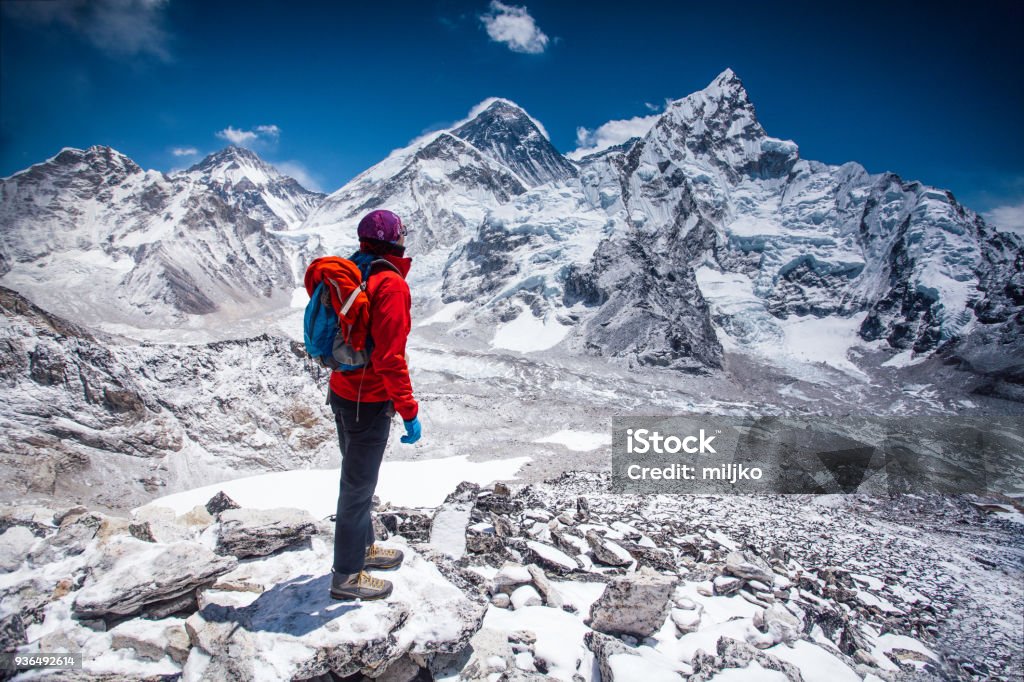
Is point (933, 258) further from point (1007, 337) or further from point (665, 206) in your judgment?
point (665, 206)

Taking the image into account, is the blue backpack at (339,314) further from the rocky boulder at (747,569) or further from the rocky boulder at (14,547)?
the rocky boulder at (747,569)

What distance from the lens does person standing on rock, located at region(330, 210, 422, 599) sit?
10.5 ft

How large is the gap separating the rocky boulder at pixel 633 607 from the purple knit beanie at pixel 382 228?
354cm

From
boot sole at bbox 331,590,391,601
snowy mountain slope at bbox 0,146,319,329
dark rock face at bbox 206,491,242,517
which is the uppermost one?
snowy mountain slope at bbox 0,146,319,329

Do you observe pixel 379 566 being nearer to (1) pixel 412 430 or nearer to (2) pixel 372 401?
(1) pixel 412 430

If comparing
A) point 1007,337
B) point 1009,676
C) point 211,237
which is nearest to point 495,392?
point 1009,676

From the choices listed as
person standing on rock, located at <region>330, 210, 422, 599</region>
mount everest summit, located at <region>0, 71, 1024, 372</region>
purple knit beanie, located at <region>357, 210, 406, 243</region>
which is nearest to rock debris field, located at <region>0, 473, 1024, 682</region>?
person standing on rock, located at <region>330, 210, 422, 599</region>

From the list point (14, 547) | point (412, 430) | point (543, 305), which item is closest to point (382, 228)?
point (412, 430)

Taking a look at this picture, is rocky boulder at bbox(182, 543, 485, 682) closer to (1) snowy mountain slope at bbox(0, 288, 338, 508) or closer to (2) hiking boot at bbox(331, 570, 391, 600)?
(2) hiking boot at bbox(331, 570, 391, 600)

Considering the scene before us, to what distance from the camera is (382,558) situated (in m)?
3.87

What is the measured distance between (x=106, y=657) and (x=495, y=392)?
129 feet

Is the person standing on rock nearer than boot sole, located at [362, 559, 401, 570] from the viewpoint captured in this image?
Yes

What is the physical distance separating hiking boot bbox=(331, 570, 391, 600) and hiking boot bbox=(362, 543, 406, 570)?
35cm

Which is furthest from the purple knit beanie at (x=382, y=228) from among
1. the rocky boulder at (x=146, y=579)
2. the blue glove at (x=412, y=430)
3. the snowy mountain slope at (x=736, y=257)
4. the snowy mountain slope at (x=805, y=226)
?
the snowy mountain slope at (x=805, y=226)
